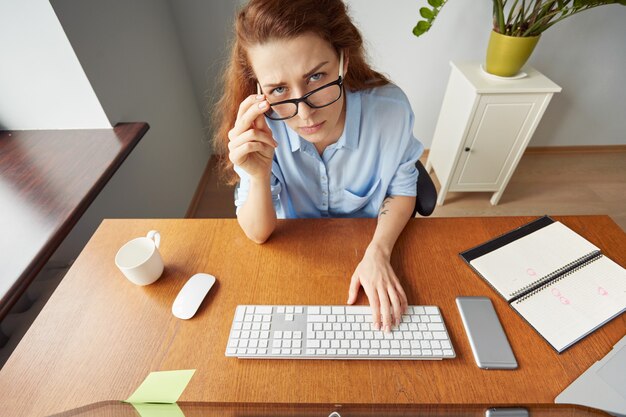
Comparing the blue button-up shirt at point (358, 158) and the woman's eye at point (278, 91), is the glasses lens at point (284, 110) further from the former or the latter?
the blue button-up shirt at point (358, 158)

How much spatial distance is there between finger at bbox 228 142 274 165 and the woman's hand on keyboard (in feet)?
1.14

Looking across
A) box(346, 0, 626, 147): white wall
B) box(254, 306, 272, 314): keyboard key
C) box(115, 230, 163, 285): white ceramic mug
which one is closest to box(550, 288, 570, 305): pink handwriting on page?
box(254, 306, 272, 314): keyboard key

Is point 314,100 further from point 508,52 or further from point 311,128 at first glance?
point 508,52

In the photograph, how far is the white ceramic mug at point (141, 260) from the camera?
0.69m

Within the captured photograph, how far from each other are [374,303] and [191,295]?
1.28 feet

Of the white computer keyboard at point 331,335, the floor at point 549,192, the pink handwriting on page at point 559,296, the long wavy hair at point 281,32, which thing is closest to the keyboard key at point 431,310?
the white computer keyboard at point 331,335

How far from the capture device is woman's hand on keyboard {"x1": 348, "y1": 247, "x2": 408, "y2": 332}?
0.63 meters

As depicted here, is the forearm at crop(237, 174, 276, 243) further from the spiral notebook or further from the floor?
the floor

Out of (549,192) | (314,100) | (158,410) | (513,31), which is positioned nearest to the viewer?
(158,410)

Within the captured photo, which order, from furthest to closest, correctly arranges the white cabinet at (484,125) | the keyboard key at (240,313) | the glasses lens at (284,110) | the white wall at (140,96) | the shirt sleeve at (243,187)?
1. the white cabinet at (484,125)
2. the white wall at (140,96)
3. the shirt sleeve at (243,187)
4. the glasses lens at (284,110)
5. the keyboard key at (240,313)

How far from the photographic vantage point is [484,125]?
5.54ft

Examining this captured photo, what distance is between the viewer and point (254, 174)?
0.81 meters

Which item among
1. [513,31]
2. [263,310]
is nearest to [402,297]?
[263,310]

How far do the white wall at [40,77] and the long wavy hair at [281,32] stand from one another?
0.58m
